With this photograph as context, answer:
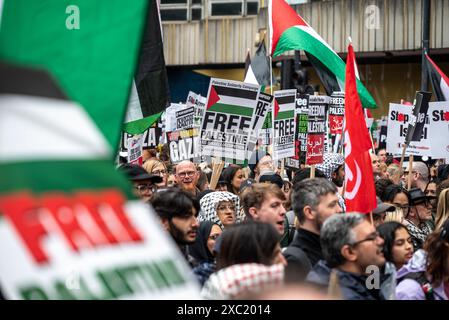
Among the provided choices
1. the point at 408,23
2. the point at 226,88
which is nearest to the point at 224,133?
the point at 226,88

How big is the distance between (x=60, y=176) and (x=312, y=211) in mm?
3861

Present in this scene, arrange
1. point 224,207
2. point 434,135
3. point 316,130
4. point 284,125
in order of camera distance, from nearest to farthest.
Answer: point 224,207 < point 284,125 < point 316,130 < point 434,135

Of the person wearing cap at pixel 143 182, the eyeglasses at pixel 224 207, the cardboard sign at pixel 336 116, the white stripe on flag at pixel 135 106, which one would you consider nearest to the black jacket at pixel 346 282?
the person wearing cap at pixel 143 182

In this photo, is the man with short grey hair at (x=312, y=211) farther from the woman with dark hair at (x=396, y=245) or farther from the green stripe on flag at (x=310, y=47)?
the green stripe on flag at (x=310, y=47)

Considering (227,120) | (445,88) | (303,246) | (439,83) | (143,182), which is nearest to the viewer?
(303,246)

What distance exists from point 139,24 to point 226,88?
7.06 m

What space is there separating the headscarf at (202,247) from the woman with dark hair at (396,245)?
1.09 meters

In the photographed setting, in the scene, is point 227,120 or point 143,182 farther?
point 227,120

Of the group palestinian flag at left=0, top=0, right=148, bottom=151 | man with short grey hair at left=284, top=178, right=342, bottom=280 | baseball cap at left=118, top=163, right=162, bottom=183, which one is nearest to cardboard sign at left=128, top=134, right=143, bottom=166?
baseball cap at left=118, top=163, right=162, bottom=183

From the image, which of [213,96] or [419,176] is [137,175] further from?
→ [419,176]

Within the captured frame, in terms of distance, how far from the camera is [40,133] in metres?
1.59

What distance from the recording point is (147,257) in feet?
5.33

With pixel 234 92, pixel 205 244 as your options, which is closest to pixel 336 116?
pixel 234 92

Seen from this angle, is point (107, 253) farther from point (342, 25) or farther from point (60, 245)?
point (342, 25)
